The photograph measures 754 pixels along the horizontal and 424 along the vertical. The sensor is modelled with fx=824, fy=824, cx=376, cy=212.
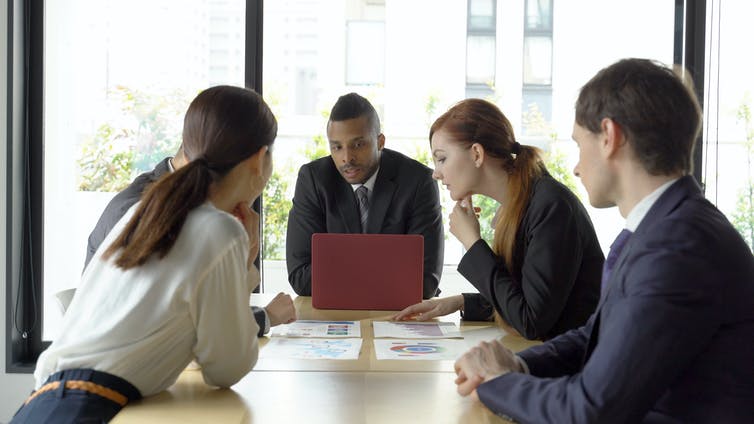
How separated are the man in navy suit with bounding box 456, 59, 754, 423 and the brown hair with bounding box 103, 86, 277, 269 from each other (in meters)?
0.66

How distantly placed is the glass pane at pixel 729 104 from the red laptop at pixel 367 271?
237 cm

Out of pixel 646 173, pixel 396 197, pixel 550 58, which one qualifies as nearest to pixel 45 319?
pixel 396 197

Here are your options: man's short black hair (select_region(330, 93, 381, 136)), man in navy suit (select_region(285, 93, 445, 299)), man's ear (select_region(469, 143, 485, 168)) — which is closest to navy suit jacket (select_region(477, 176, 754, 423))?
man's ear (select_region(469, 143, 485, 168))

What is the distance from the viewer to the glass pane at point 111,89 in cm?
433

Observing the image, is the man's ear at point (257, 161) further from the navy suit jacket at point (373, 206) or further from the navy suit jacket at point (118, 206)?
the navy suit jacket at point (373, 206)

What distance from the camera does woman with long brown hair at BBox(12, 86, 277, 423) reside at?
151 cm

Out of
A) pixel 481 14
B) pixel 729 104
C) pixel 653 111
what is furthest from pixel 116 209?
pixel 729 104

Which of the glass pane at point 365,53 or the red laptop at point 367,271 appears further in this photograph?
the glass pane at point 365,53

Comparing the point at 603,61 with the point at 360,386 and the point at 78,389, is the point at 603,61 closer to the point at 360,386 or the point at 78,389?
the point at 360,386

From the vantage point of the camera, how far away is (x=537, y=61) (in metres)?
4.36

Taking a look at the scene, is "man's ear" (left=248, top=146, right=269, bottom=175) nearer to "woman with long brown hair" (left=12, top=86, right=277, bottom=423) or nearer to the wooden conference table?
"woman with long brown hair" (left=12, top=86, right=277, bottom=423)

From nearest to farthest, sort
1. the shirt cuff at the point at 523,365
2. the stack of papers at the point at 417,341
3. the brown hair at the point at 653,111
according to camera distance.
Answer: the brown hair at the point at 653,111 → the shirt cuff at the point at 523,365 → the stack of papers at the point at 417,341

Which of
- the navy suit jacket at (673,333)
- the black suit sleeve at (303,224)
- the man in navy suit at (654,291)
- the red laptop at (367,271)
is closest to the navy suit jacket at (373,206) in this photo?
the black suit sleeve at (303,224)

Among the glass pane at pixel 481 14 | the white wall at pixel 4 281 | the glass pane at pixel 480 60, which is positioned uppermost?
the glass pane at pixel 481 14
